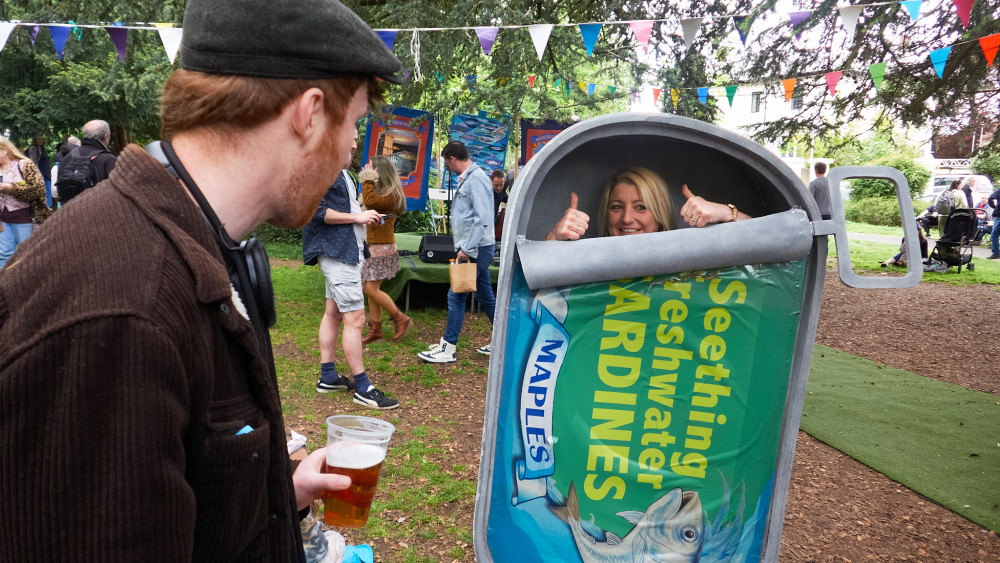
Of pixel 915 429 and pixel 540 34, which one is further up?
pixel 540 34

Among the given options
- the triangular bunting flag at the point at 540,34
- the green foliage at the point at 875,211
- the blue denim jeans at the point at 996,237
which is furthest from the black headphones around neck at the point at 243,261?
the green foliage at the point at 875,211

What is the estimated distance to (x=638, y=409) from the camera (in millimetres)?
1975

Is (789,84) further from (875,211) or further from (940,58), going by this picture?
(875,211)

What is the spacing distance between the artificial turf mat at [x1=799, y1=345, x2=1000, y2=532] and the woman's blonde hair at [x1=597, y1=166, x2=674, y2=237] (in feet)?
9.16

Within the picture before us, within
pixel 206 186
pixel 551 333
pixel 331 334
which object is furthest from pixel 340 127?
pixel 331 334

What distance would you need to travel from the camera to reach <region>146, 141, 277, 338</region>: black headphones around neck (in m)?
0.95

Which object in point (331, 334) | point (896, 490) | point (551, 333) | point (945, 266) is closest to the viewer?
point (551, 333)

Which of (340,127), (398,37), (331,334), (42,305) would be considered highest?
(398,37)

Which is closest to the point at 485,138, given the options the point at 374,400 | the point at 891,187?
the point at 374,400

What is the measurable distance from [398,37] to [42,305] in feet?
24.4

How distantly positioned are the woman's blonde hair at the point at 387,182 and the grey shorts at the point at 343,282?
1435 mm

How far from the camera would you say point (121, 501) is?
2.36 ft

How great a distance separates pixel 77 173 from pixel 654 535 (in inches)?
272

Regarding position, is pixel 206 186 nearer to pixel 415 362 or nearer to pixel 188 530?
pixel 188 530
